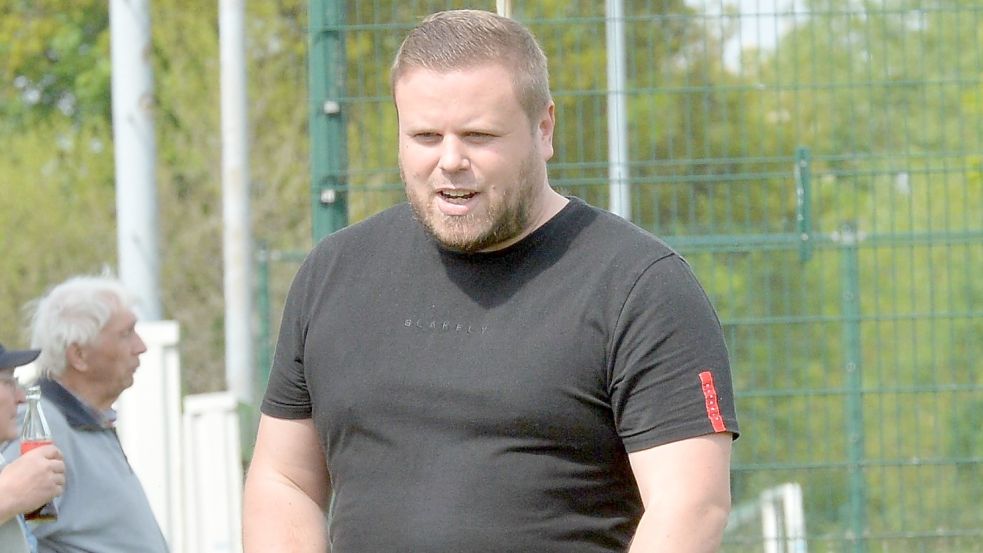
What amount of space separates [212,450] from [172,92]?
13.9 meters

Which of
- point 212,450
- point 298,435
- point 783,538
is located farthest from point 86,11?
A: point 298,435

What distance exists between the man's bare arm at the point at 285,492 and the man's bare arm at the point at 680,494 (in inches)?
24.7

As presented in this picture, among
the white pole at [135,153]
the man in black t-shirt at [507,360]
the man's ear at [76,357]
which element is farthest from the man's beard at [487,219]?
the white pole at [135,153]

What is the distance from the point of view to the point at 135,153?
6.64m

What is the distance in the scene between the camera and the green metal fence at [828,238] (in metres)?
5.64

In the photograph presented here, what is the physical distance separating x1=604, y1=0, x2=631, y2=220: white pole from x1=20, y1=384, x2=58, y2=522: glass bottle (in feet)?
7.04

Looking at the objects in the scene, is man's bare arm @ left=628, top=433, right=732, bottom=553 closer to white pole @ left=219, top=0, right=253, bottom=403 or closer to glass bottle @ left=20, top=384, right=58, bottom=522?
glass bottle @ left=20, top=384, right=58, bottom=522

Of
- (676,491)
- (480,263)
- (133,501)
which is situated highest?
(480,263)

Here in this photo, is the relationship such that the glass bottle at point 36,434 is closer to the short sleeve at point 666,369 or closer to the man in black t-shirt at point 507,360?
the man in black t-shirt at point 507,360

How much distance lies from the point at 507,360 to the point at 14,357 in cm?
189

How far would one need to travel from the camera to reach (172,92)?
65.8ft

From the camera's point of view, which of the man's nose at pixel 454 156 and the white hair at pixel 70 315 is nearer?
the man's nose at pixel 454 156

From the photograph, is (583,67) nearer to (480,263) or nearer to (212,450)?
(212,450)

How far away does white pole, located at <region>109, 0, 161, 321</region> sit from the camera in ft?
21.6
